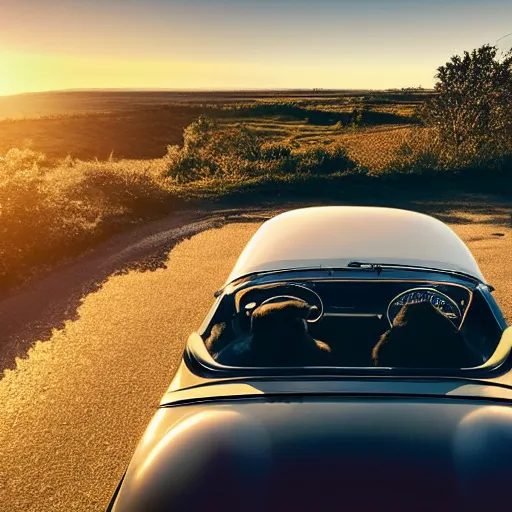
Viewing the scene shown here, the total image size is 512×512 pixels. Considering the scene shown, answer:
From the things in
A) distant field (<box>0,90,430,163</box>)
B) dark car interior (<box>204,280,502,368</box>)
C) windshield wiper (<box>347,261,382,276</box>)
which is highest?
windshield wiper (<box>347,261,382,276</box>)

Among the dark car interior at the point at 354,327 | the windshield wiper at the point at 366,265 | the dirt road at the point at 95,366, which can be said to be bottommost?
the dirt road at the point at 95,366

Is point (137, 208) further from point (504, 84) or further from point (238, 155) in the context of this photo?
point (504, 84)

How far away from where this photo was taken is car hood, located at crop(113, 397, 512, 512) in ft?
5.80

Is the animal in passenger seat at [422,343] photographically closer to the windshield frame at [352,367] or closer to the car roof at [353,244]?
the windshield frame at [352,367]

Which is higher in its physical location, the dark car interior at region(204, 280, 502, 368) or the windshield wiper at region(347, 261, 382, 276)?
the windshield wiper at region(347, 261, 382, 276)

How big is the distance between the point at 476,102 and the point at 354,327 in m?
23.5

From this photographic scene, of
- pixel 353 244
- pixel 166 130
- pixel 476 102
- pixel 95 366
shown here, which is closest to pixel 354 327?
pixel 353 244

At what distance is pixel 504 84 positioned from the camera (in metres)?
23.5

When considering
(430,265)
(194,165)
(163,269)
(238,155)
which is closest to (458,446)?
(430,265)

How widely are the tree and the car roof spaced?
19.9 metres

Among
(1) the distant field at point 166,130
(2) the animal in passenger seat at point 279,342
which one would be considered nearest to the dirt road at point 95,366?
(2) the animal in passenger seat at point 279,342

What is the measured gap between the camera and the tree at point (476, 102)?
920 inches

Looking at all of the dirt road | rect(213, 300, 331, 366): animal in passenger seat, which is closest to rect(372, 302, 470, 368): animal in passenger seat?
rect(213, 300, 331, 366): animal in passenger seat

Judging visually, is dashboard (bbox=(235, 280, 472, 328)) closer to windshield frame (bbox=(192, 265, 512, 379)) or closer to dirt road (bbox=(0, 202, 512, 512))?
windshield frame (bbox=(192, 265, 512, 379))
